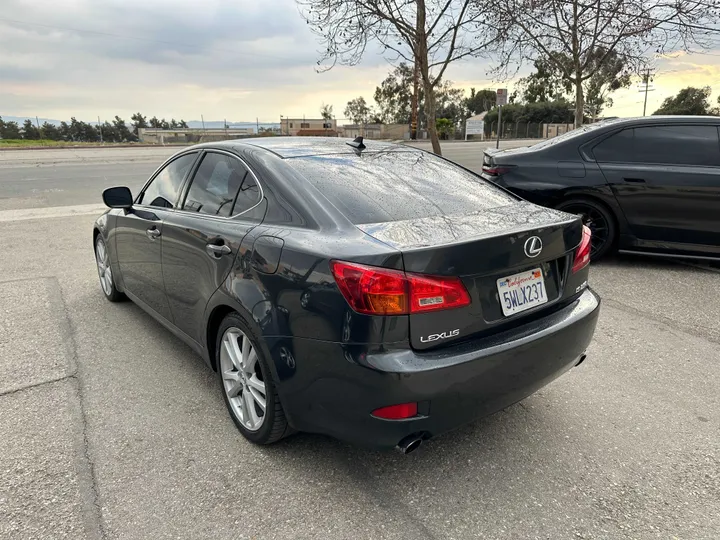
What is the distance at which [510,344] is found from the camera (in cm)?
238

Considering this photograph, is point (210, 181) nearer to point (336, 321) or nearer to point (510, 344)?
point (336, 321)

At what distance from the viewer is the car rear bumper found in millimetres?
2139

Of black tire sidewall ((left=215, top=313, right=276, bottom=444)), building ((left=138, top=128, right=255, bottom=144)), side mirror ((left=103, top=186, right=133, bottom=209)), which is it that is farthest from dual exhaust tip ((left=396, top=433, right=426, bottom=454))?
building ((left=138, top=128, right=255, bottom=144))

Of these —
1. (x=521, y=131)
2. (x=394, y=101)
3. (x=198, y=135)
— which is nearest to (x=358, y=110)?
(x=394, y=101)

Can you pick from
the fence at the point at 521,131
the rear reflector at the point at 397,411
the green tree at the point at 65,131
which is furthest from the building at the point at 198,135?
the rear reflector at the point at 397,411

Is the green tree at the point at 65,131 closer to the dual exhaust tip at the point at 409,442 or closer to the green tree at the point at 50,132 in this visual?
the green tree at the point at 50,132

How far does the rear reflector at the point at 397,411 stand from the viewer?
216 cm

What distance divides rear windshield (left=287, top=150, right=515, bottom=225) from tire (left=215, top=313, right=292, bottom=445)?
31.8 inches

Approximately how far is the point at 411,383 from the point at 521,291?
733 millimetres

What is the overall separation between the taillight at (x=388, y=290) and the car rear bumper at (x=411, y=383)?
0.18m

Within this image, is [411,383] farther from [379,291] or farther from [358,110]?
[358,110]

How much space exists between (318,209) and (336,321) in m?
0.62

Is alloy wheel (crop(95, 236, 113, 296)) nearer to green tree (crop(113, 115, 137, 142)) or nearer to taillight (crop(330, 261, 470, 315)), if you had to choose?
taillight (crop(330, 261, 470, 315))

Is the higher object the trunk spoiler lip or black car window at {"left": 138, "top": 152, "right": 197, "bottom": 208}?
black car window at {"left": 138, "top": 152, "right": 197, "bottom": 208}
